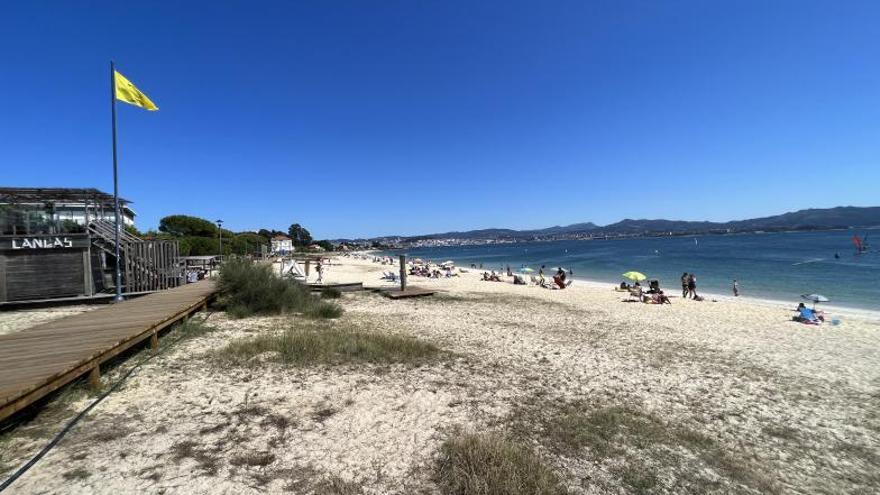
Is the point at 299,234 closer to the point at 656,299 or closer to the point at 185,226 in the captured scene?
the point at 185,226

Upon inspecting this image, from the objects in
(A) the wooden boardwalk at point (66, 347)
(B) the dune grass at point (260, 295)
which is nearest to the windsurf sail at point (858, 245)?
(B) the dune grass at point (260, 295)

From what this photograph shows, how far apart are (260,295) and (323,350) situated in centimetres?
561

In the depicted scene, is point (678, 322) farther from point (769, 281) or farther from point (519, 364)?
point (769, 281)

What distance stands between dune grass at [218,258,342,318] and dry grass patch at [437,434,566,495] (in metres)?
8.00

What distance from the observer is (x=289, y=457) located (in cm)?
369

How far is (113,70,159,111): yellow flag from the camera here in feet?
34.4

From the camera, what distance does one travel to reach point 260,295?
37.9 feet

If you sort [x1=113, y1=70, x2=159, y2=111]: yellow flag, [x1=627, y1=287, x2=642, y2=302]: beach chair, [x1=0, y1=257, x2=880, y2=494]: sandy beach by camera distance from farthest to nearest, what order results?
1. [x1=627, y1=287, x2=642, y2=302]: beach chair
2. [x1=113, y1=70, x2=159, y2=111]: yellow flag
3. [x1=0, y1=257, x2=880, y2=494]: sandy beach

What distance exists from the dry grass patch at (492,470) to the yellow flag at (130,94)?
1257cm

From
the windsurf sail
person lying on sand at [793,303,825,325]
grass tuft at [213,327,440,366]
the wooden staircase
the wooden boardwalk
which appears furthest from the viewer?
the windsurf sail

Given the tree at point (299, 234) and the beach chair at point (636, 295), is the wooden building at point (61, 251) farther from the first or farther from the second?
the tree at point (299, 234)

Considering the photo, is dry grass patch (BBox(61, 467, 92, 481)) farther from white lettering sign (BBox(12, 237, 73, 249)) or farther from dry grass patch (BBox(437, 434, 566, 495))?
white lettering sign (BBox(12, 237, 73, 249))

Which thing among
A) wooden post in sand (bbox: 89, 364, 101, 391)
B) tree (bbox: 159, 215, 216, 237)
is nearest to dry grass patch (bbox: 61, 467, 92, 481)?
Result: wooden post in sand (bbox: 89, 364, 101, 391)

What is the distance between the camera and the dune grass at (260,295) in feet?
36.6
